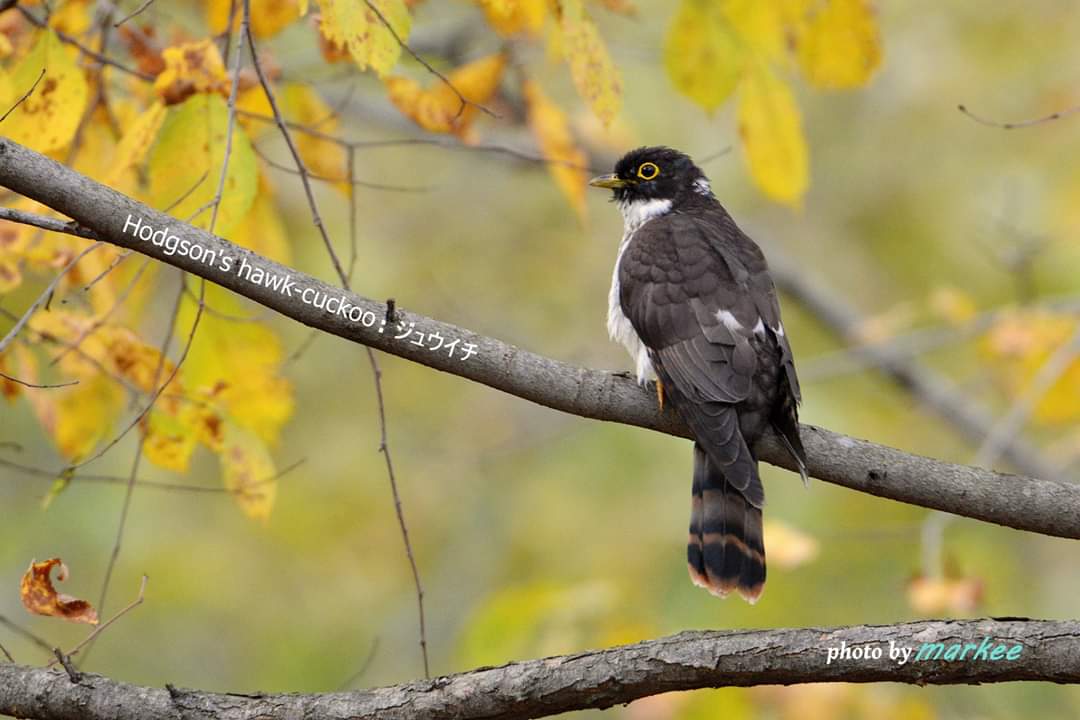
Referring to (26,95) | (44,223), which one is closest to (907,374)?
(26,95)

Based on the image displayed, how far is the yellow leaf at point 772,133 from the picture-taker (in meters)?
4.80

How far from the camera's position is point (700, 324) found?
16.3ft

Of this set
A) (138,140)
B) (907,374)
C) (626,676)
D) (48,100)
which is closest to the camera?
(626,676)

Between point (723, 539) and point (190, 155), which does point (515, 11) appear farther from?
point (723, 539)

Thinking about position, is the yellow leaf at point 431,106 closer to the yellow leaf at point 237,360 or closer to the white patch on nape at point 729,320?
the yellow leaf at point 237,360

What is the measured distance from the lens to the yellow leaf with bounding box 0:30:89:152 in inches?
150

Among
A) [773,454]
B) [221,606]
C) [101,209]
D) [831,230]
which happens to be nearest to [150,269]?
[101,209]

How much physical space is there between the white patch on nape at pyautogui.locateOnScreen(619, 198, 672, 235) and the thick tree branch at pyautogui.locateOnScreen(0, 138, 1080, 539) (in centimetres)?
236

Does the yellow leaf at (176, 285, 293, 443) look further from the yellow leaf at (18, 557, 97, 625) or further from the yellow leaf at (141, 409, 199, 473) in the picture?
the yellow leaf at (18, 557, 97, 625)

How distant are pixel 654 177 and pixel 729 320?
1.56m

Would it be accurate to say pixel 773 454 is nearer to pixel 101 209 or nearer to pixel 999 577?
pixel 101 209

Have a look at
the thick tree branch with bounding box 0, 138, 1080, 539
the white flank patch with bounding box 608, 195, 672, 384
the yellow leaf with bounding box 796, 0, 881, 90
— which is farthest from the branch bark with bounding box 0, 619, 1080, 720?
the yellow leaf with bounding box 796, 0, 881, 90

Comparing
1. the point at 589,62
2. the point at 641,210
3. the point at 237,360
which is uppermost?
the point at 641,210

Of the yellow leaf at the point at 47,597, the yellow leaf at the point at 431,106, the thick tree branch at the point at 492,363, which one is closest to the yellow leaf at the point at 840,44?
the yellow leaf at the point at 431,106
